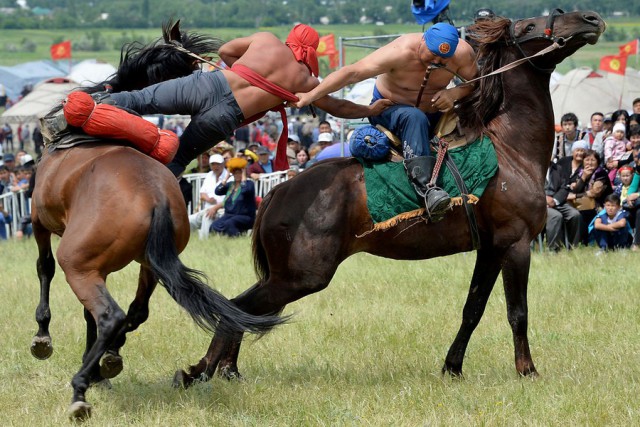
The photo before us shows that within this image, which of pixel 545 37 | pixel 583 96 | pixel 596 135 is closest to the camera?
pixel 545 37

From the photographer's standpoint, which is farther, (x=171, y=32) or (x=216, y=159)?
(x=216, y=159)

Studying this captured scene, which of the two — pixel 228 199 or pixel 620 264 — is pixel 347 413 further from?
pixel 228 199

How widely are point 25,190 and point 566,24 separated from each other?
1163 centimetres

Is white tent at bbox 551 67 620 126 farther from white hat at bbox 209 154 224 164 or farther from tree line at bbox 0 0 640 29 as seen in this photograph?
tree line at bbox 0 0 640 29

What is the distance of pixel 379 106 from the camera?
691 cm

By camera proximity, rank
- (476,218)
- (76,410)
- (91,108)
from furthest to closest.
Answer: (476,218) < (91,108) < (76,410)

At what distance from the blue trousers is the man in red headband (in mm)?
608

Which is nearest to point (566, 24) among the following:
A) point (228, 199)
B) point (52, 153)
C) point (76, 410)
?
point (52, 153)

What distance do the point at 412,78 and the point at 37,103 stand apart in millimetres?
31324

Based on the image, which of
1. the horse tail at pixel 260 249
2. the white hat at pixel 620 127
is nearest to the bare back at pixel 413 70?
the horse tail at pixel 260 249

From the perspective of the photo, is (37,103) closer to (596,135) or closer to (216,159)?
(216,159)

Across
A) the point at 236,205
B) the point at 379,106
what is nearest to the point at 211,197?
the point at 236,205

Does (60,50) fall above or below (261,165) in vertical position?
below

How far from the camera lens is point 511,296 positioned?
22.8ft
